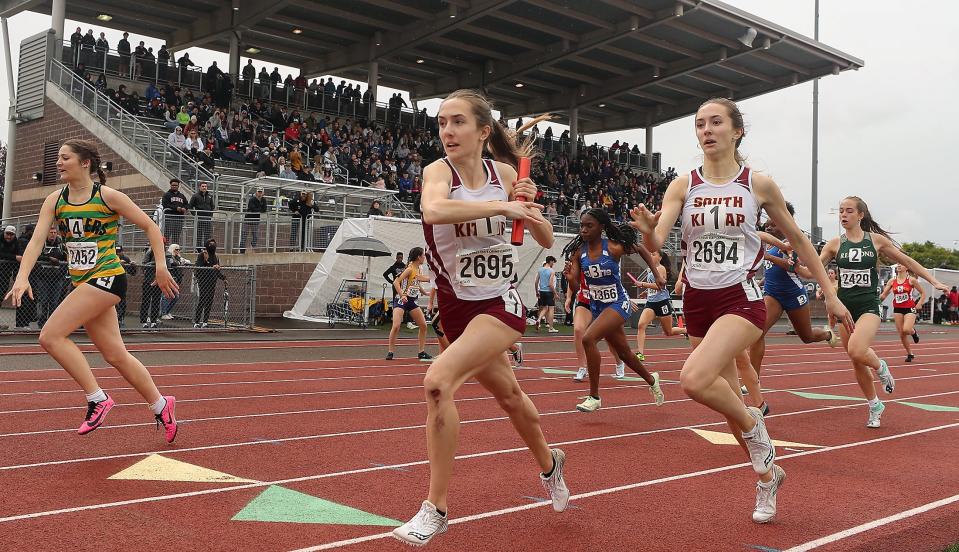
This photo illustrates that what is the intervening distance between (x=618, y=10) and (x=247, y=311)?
75.8ft

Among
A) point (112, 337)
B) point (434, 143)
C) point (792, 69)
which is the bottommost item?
point (112, 337)

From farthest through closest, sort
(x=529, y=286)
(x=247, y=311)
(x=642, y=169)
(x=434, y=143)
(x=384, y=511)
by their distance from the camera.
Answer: (x=642, y=169) → (x=434, y=143) → (x=529, y=286) → (x=247, y=311) → (x=384, y=511)

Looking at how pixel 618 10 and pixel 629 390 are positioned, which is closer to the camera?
pixel 629 390

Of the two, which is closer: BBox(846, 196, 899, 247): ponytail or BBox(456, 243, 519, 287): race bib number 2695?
BBox(456, 243, 519, 287): race bib number 2695

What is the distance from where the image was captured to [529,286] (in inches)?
947

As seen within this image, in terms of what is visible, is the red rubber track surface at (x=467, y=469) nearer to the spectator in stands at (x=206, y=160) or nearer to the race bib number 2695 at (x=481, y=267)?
the race bib number 2695 at (x=481, y=267)

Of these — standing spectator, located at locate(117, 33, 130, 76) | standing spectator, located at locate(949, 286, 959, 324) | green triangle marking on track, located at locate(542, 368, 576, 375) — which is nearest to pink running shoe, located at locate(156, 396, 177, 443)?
green triangle marking on track, located at locate(542, 368, 576, 375)

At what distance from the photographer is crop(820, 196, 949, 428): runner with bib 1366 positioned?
830 centimetres

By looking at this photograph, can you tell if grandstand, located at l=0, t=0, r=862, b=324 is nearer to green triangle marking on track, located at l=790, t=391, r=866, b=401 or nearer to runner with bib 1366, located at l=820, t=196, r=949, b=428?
green triangle marking on track, located at l=790, t=391, r=866, b=401

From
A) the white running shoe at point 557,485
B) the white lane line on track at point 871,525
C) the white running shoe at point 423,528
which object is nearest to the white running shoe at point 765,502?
the white lane line on track at point 871,525

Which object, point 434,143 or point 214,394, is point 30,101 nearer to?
point 434,143

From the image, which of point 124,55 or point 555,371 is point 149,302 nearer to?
point 555,371

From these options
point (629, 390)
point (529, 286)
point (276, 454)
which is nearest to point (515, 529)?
point (276, 454)

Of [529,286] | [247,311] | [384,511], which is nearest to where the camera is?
[384,511]
